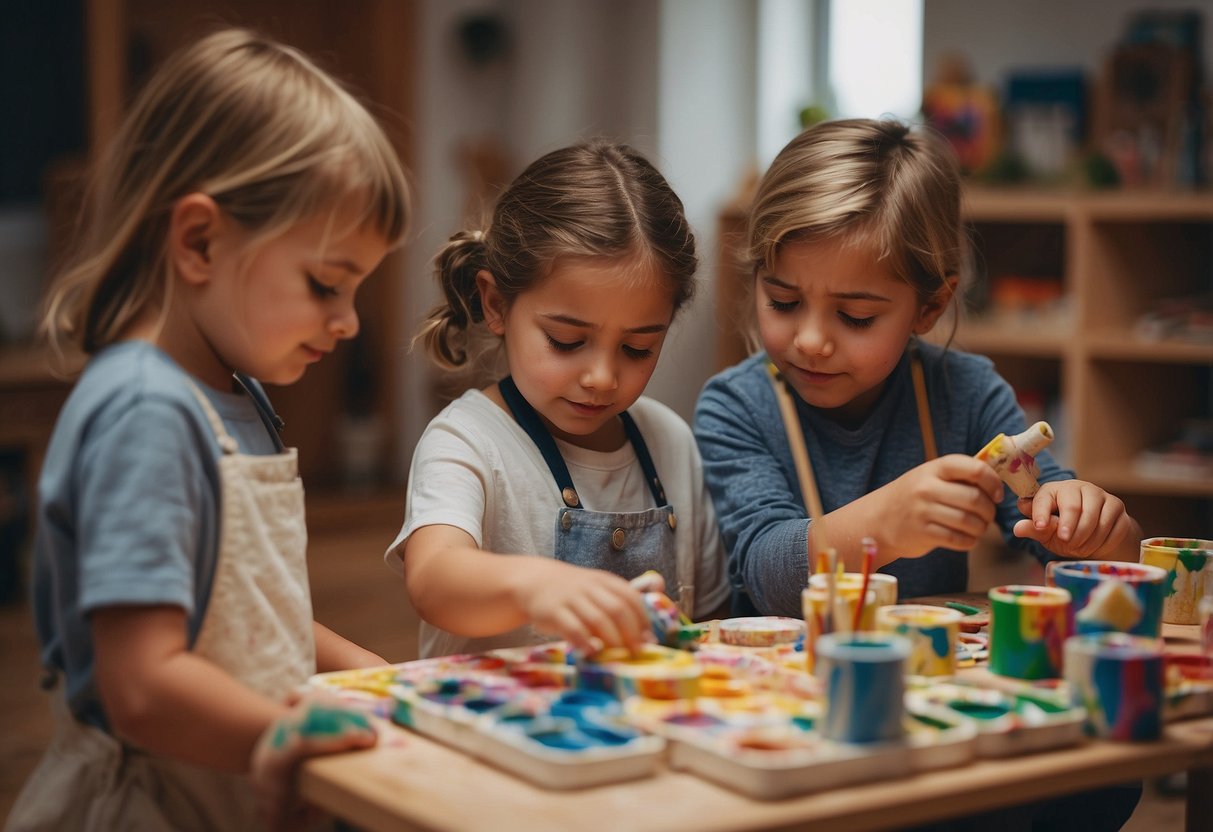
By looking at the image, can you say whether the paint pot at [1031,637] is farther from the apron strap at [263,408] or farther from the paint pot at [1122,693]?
the apron strap at [263,408]

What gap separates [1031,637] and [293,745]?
1.86 feet

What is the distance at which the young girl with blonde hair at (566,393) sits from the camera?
1468 millimetres

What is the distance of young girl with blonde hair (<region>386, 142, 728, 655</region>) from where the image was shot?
147cm

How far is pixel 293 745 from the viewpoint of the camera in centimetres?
97

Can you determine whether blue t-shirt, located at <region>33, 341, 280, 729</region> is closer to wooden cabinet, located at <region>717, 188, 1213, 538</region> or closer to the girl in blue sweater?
the girl in blue sweater

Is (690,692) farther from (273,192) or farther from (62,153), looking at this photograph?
(62,153)

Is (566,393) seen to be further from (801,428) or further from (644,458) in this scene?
(801,428)

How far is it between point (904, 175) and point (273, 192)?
2.65 feet

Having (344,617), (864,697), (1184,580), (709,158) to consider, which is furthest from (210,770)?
(709,158)

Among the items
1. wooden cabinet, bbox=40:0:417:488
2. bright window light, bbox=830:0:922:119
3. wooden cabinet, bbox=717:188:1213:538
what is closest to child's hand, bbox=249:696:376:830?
wooden cabinet, bbox=717:188:1213:538

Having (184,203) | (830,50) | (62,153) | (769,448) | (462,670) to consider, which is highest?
(830,50)

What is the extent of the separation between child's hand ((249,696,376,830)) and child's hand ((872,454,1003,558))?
1.84 feet

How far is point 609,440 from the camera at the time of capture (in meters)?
1.64

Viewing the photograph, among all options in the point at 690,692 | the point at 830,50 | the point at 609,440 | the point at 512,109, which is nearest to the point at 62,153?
the point at 512,109
